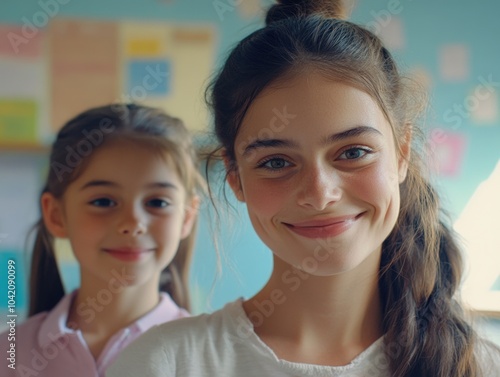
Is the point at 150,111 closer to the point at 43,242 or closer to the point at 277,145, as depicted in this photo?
the point at 43,242

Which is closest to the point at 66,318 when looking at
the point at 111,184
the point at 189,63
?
the point at 111,184

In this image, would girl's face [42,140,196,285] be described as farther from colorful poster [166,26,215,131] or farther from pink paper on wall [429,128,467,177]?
pink paper on wall [429,128,467,177]

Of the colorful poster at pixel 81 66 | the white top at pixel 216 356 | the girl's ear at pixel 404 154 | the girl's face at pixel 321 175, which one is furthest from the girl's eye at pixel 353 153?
the colorful poster at pixel 81 66

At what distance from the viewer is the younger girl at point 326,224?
964 mm

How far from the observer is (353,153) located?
974 mm

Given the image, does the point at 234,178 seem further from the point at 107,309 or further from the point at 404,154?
the point at 107,309

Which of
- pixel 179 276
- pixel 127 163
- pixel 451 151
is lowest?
pixel 179 276

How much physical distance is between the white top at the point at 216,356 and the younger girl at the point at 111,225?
0.34 metres

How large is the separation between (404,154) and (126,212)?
592 millimetres

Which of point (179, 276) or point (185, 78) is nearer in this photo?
point (179, 276)

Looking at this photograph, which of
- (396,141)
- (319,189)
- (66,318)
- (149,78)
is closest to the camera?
(319,189)

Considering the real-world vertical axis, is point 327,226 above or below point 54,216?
below

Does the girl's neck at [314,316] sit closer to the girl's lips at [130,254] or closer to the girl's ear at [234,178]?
the girl's ear at [234,178]

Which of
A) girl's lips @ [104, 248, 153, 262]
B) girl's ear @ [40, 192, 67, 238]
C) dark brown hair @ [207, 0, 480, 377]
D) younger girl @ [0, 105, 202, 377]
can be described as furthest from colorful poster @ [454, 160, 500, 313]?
girl's ear @ [40, 192, 67, 238]
